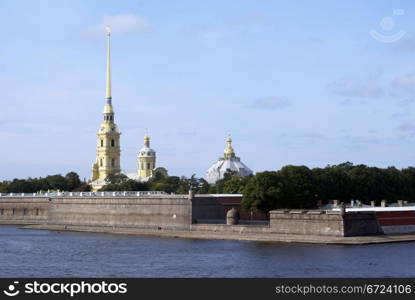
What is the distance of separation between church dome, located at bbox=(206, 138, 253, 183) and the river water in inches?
2897

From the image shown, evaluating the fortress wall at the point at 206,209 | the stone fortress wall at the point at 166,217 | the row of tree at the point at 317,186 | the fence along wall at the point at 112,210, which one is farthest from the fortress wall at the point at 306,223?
the fence along wall at the point at 112,210

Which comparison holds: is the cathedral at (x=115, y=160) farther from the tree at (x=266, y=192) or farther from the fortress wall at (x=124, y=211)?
the tree at (x=266, y=192)

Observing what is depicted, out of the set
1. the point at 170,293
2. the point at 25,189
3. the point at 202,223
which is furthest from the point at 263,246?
the point at 25,189

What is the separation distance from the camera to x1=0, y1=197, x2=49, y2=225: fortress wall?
8912cm

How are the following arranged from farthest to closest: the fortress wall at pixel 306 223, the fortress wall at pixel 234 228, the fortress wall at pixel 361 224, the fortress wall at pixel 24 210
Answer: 1. the fortress wall at pixel 24 210
2. the fortress wall at pixel 234 228
3. the fortress wall at pixel 306 223
4. the fortress wall at pixel 361 224

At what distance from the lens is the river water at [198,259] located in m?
41.5

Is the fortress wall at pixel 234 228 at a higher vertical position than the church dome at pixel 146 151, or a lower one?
lower

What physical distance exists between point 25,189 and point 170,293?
294 ft

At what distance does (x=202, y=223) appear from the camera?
69.2 m

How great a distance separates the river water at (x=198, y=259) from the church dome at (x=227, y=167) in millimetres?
73593

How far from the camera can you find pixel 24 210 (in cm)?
9162

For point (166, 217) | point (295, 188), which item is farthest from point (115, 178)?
point (295, 188)

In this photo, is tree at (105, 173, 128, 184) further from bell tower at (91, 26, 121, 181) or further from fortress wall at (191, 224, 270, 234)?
fortress wall at (191, 224, 270, 234)

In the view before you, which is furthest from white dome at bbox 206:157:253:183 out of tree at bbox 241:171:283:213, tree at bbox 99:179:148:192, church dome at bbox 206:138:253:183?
tree at bbox 241:171:283:213
